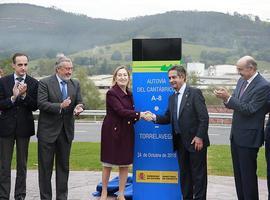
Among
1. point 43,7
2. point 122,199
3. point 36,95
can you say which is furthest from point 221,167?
point 43,7

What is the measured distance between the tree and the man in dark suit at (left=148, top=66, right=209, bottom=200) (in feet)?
99.2

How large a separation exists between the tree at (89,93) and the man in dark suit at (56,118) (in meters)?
29.7

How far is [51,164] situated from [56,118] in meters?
0.66

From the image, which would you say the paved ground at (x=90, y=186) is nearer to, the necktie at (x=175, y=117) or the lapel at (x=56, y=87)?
the necktie at (x=175, y=117)

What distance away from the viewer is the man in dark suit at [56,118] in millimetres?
5508

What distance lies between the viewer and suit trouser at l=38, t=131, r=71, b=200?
18.4ft

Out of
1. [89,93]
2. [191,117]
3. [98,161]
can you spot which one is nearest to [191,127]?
[191,117]

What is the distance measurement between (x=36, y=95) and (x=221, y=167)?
4.92m

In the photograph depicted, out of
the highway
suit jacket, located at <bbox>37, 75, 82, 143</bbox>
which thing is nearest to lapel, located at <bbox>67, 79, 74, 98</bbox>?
suit jacket, located at <bbox>37, 75, 82, 143</bbox>

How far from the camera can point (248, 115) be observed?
494 cm

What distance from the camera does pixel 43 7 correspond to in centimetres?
11344

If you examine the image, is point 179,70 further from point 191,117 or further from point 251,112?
point 251,112

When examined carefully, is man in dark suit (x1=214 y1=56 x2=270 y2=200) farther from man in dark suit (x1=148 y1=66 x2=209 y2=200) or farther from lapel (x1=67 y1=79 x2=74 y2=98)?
lapel (x1=67 y1=79 x2=74 y2=98)

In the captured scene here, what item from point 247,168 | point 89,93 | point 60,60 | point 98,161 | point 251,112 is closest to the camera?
point 251,112
